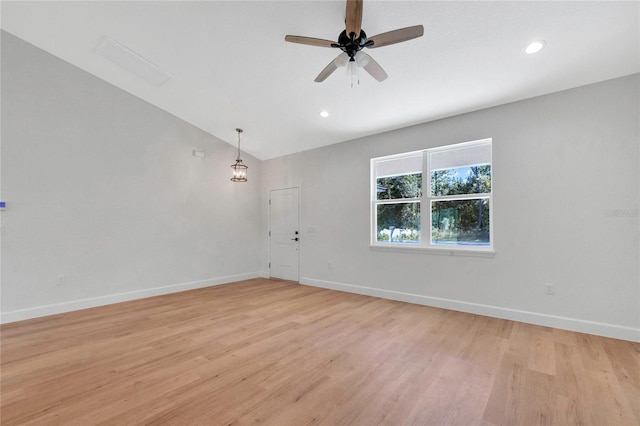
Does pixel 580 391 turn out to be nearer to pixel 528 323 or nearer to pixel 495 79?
pixel 528 323

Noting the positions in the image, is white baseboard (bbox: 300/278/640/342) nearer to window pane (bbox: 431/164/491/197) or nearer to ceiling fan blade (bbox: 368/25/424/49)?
window pane (bbox: 431/164/491/197)

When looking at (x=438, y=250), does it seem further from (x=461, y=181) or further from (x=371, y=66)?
(x=371, y=66)

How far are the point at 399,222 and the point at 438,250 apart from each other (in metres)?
0.83

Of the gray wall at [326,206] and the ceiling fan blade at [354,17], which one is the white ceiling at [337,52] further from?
the ceiling fan blade at [354,17]

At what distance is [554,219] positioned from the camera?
3369 mm

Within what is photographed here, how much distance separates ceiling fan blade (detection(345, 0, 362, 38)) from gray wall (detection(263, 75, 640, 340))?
102 inches

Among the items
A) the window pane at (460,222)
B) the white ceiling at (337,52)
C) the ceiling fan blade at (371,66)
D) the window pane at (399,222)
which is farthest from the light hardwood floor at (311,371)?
the white ceiling at (337,52)

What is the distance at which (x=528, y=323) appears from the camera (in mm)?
3451

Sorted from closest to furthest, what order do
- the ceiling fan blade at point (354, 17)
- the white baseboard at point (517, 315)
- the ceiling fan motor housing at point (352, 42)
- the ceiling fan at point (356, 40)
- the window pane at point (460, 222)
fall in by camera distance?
the ceiling fan blade at point (354, 17)
the ceiling fan at point (356, 40)
the ceiling fan motor housing at point (352, 42)
the white baseboard at point (517, 315)
the window pane at point (460, 222)

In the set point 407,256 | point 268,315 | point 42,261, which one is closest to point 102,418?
point 268,315

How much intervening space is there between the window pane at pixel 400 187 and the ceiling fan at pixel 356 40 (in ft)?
7.65

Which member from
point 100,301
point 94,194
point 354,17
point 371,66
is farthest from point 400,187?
point 100,301

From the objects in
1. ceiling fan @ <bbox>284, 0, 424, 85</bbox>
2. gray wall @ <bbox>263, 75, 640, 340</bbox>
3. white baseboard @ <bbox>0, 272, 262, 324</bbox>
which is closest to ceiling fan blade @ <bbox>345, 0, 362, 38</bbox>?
ceiling fan @ <bbox>284, 0, 424, 85</bbox>

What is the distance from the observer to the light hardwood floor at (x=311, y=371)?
1816mm
